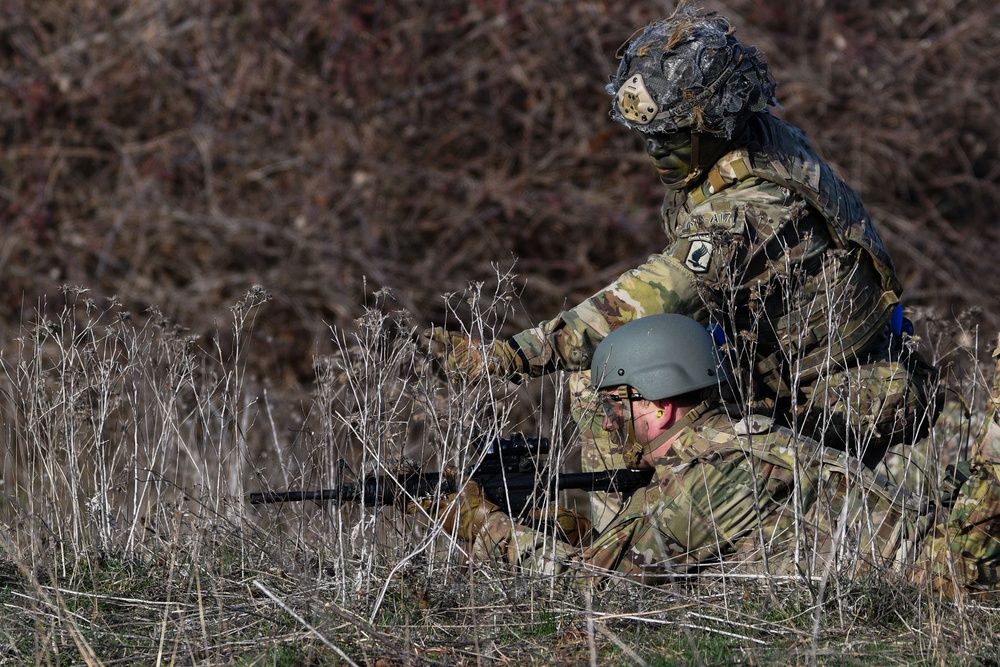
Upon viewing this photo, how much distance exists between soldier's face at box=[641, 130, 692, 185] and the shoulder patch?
376 millimetres

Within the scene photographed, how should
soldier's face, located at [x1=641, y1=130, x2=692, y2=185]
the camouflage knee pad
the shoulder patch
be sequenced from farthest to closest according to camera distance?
soldier's face, located at [x1=641, y1=130, x2=692, y2=185] → the shoulder patch → the camouflage knee pad

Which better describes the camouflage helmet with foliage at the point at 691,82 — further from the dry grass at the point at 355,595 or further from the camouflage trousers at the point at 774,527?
the camouflage trousers at the point at 774,527

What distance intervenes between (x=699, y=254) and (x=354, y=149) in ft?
17.1

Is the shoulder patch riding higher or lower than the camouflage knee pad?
higher

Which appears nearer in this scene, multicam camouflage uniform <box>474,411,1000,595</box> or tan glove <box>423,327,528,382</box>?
multicam camouflage uniform <box>474,411,1000,595</box>

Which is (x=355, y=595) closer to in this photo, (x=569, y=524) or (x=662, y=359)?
(x=569, y=524)

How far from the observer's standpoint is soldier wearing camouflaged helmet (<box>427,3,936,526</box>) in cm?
351

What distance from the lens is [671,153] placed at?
150 inches

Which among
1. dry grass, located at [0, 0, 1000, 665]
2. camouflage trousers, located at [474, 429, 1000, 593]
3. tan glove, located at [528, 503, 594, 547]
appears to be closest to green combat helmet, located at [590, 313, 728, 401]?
camouflage trousers, located at [474, 429, 1000, 593]

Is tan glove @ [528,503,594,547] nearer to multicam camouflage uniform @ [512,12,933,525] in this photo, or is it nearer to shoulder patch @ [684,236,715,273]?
multicam camouflage uniform @ [512,12,933,525]

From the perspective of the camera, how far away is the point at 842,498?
3191 millimetres

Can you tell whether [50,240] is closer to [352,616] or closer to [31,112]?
[31,112]

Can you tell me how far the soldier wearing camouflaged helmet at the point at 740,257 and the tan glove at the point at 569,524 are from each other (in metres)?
0.18

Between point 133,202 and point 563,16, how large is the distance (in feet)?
10.8
